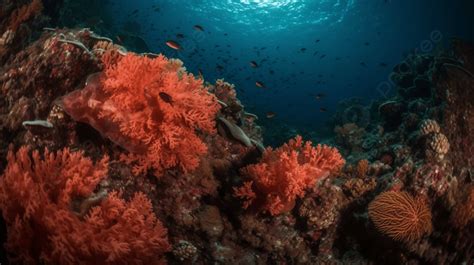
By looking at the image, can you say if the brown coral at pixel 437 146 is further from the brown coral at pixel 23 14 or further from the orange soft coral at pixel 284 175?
the brown coral at pixel 23 14

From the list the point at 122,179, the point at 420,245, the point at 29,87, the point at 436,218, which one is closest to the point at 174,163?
the point at 122,179

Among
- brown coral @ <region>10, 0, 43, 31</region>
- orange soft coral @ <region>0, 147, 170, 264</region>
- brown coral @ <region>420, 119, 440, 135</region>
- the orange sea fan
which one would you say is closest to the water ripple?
brown coral @ <region>420, 119, 440, 135</region>

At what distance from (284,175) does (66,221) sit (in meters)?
2.50

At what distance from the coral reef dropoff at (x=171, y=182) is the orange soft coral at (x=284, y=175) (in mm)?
18

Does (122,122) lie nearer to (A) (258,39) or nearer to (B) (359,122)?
(B) (359,122)

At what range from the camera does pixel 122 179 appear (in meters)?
3.97

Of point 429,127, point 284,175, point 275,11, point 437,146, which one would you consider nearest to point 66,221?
point 284,175

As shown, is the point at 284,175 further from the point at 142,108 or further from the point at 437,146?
the point at 437,146

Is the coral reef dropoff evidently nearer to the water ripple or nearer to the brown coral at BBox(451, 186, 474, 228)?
the brown coral at BBox(451, 186, 474, 228)

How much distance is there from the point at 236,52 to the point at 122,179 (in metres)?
81.7

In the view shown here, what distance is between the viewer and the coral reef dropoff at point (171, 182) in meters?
3.04

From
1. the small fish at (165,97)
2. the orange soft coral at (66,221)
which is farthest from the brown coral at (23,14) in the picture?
the small fish at (165,97)

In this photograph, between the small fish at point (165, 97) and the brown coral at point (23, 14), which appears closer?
the small fish at point (165, 97)

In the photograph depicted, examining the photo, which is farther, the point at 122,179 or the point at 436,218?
the point at 436,218
